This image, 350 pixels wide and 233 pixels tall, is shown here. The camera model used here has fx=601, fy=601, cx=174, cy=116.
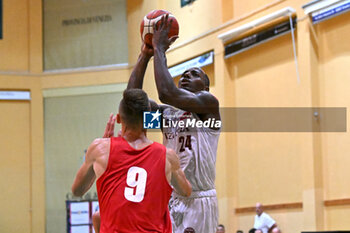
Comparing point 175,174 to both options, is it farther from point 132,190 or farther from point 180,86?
point 180,86

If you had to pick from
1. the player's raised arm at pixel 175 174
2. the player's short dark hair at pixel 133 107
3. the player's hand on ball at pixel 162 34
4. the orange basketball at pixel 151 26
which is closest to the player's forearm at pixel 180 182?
the player's raised arm at pixel 175 174

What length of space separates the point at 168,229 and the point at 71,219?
1400cm

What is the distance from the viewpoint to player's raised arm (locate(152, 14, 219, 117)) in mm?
5293

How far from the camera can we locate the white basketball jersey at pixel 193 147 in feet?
18.0

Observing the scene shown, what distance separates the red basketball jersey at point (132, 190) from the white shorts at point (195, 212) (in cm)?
155

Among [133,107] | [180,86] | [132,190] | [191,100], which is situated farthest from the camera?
[180,86]

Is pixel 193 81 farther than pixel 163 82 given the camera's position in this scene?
Yes

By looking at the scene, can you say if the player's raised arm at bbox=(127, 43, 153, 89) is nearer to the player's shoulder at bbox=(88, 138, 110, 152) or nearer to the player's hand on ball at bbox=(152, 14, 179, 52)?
the player's hand on ball at bbox=(152, 14, 179, 52)

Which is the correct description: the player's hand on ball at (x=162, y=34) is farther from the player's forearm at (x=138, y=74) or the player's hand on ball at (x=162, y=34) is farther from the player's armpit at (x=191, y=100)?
the player's armpit at (x=191, y=100)

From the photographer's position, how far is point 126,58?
21.7 meters

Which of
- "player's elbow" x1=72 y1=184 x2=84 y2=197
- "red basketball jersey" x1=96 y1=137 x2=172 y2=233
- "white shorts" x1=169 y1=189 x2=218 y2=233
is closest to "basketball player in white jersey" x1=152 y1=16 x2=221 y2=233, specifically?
"white shorts" x1=169 y1=189 x2=218 y2=233

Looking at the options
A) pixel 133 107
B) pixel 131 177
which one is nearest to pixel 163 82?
pixel 133 107

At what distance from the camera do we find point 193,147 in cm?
550

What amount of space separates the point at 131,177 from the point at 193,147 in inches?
68.6
